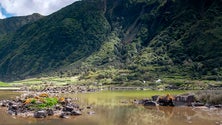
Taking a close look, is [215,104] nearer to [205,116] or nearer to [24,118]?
[205,116]

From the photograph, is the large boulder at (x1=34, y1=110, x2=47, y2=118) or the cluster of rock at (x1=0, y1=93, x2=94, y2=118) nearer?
the large boulder at (x1=34, y1=110, x2=47, y2=118)

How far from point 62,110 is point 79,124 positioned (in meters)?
13.9

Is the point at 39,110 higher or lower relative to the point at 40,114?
higher

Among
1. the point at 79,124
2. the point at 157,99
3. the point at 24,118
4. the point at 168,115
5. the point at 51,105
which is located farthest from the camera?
the point at 157,99

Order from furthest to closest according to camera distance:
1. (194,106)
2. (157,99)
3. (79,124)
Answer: (157,99) < (194,106) < (79,124)

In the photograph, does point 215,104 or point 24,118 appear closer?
point 24,118

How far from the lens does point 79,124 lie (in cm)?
4819

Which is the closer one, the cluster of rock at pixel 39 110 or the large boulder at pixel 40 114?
the large boulder at pixel 40 114

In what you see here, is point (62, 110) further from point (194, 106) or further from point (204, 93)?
point (204, 93)

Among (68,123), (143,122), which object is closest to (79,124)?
(68,123)

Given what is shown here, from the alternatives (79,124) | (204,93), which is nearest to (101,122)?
(79,124)

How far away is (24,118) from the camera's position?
54.6m

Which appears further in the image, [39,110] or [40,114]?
[39,110]

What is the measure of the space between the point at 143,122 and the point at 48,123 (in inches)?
534
